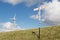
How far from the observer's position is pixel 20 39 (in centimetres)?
8625

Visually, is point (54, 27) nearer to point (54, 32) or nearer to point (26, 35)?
point (54, 32)

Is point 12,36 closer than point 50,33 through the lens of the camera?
No

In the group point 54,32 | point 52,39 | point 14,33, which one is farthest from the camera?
point 14,33

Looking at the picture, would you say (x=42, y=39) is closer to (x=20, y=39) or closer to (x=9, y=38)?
(x=20, y=39)

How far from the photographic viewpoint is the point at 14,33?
3812 inches

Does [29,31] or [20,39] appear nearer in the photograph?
[20,39]

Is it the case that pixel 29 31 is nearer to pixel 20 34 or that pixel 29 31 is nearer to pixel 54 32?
pixel 20 34

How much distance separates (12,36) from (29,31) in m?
7.95

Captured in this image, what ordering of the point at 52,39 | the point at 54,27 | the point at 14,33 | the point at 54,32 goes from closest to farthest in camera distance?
the point at 52,39
the point at 54,32
the point at 54,27
the point at 14,33

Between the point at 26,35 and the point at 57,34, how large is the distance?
44.8 ft

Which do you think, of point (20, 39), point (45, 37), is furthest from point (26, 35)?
point (45, 37)

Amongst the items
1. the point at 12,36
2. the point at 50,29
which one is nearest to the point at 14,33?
the point at 12,36

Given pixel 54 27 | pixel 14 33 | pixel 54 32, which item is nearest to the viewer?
pixel 54 32

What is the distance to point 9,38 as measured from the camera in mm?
91188
